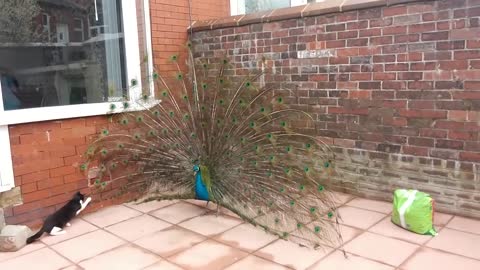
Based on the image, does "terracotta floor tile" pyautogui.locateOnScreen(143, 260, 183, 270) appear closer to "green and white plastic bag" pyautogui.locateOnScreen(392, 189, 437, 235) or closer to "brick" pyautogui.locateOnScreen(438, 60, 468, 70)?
"green and white plastic bag" pyautogui.locateOnScreen(392, 189, 437, 235)

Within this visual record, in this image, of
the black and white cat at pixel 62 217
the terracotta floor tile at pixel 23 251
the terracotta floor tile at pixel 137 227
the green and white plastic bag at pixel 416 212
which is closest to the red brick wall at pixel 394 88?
the green and white plastic bag at pixel 416 212

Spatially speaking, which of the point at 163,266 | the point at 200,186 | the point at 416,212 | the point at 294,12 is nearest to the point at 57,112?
the point at 200,186

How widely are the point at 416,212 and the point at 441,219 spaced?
532mm

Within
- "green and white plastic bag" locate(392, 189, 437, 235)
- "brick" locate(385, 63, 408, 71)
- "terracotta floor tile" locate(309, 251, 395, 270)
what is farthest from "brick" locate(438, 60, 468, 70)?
"terracotta floor tile" locate(309, 251, 395, 270)

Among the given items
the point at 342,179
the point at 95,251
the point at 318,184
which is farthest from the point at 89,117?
the point at 342,179

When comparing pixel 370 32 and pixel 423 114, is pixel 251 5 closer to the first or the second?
pixel 370 32

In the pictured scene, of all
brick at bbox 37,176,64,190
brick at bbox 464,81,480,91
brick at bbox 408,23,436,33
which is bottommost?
brick at bbox 37,176,64,190

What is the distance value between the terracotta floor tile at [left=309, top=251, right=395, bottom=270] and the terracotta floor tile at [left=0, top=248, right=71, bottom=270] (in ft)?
6.46

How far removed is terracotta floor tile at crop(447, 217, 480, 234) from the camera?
11.7ft

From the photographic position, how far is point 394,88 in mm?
4070

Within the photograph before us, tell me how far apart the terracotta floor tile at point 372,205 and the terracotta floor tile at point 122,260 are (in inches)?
86.7

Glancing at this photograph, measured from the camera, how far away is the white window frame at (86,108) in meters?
3.58

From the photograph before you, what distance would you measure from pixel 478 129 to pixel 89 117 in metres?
3.74

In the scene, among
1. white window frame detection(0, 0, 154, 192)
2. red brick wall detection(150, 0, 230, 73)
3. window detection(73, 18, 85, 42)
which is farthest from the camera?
red brick wall detection(150, 0, 230, 73)
